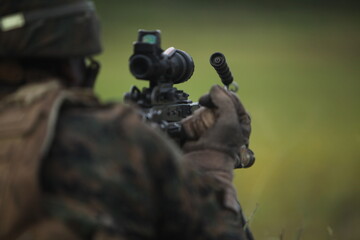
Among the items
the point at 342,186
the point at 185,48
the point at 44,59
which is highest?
the point at 44,59

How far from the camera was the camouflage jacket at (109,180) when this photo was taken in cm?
247

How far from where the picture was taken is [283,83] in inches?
400

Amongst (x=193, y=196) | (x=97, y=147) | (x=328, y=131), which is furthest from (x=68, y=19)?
(x=328, y=131)

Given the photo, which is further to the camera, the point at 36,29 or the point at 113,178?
the point at 36,29

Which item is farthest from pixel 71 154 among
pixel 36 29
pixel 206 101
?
pixel 206 101

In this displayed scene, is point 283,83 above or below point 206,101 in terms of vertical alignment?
below

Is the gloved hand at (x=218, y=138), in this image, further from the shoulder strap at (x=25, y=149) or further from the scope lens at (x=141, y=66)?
the shoulder strap at (x=25, y=149)

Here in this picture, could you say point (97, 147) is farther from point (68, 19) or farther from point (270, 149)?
point (270, 149)

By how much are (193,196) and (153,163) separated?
18cm

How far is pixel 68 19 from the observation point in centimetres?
268

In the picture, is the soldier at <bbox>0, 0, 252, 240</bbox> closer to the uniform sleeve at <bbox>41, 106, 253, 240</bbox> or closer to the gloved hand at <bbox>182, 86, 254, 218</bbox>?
the uniform sleeve at <bbox>41, 106, 253, 240</bbox>

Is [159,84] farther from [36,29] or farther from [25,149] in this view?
[25,149]

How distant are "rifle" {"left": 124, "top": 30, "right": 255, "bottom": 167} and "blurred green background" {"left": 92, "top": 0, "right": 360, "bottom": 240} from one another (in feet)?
10.5

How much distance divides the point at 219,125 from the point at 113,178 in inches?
31.3
